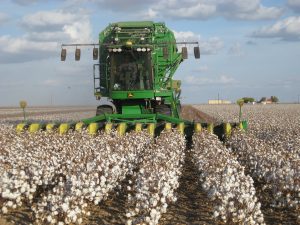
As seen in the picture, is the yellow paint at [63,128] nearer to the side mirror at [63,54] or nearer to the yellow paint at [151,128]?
the side mirror at [63,54]

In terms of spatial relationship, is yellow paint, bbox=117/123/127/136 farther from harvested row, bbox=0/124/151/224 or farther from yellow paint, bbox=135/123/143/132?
harvested row, bbox=0/124/151/224

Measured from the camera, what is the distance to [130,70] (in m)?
15.3


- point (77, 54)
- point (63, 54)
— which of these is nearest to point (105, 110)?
point (77, 54)

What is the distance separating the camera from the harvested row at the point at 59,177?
5984mm

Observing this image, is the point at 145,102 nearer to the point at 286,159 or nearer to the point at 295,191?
the point at 286,159

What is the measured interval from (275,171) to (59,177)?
3199 mm

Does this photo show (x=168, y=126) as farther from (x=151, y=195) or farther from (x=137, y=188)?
(x=151, y=195)

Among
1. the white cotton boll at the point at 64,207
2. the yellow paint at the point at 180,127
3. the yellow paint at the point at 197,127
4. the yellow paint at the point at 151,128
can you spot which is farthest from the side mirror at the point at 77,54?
the white cotton boll at the point at 64,207

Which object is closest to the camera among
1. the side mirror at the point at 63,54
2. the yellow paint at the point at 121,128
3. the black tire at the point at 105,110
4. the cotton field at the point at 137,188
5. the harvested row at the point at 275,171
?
the cotton field at the point at 137,188

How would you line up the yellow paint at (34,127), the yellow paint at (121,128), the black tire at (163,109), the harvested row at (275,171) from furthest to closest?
1. the black tire at (163,109)
2. the yellow paint at (34,127)
3. the yellow paint at (121,128)
4. the harvested row at (275,171)

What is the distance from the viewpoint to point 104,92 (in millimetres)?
15773

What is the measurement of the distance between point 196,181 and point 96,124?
608 cm

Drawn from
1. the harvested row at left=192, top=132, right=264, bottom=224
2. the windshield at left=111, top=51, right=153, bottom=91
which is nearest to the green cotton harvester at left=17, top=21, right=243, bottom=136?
the windshield at left=111, top=51, right=153, bottom=91

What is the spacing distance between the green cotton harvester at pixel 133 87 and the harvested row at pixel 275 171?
449 cm
